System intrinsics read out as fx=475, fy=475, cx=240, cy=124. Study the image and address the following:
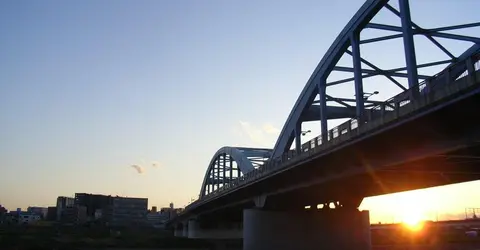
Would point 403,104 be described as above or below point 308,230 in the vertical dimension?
above

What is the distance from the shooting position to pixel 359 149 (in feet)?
92.2

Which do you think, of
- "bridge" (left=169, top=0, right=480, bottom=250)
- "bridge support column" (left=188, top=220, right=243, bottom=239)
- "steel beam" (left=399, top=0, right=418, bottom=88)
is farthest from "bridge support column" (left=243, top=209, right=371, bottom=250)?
"bridge support column" (left=188, top=220, right=243, bottom=239)

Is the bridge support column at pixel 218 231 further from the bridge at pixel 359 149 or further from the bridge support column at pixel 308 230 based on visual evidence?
the bridge support column at pixel 308 230

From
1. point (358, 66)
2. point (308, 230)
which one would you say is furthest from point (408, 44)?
point (308, 230)

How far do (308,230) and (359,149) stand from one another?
21731 millimetres

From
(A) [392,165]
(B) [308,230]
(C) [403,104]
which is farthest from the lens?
(B) [308,230]

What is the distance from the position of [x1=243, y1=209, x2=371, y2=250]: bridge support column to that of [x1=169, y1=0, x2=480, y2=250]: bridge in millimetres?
100

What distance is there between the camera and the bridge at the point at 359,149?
20688 millimetres

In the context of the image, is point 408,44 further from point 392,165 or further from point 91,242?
point 91,242

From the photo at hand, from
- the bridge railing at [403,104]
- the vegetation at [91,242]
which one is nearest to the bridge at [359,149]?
the bridge railing at [403,104]

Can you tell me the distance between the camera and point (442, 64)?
33219 mm

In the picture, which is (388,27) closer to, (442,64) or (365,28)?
(365,28)

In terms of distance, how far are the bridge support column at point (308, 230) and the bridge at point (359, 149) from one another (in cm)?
10

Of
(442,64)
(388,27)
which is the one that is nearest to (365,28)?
(388,27)
